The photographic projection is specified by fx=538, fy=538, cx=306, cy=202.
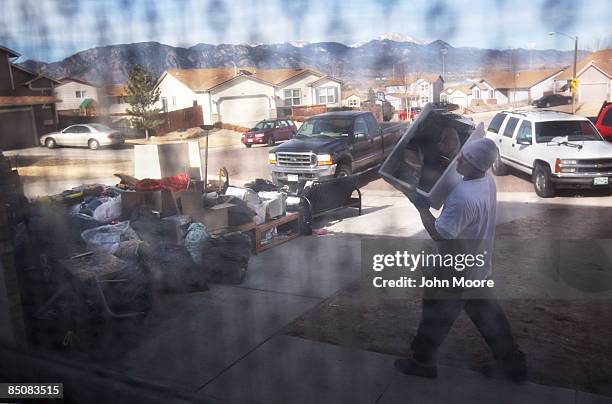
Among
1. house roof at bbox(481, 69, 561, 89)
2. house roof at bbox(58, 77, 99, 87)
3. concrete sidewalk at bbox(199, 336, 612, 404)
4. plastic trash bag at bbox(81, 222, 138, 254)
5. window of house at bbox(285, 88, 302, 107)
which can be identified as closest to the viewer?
house roof at bbox(481, 69, 561, 89)

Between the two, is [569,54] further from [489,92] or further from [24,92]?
[24,92]

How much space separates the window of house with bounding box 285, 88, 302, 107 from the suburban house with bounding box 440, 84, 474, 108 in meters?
0.71

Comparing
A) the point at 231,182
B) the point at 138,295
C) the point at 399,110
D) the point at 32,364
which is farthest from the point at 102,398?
the point at 231,182

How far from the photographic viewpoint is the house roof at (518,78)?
77.3 inches

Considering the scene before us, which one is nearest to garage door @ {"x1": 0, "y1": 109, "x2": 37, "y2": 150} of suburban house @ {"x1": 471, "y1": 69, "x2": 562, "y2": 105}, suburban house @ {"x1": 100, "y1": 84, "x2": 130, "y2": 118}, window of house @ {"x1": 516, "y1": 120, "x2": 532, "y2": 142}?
suburban house @ {"x1": 100, "y1": 84, "x2": 130, "y2": 118}

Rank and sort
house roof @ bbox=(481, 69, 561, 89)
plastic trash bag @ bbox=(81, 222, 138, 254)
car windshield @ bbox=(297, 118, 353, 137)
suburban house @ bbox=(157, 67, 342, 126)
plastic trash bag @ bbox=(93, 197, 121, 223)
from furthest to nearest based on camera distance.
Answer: plastic trash bag @ bbox=(93, 197, 121, 223)
plastic trash bag @ bbox=(81, 222, 138, 254)
car windshield @ bbox=(297, 118, 353, 137)
suburban house @ bbox=(157, 67, 342, 126)
house roof @ bbox=(481, 69, 561, 89)

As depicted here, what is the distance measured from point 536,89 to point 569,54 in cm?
20

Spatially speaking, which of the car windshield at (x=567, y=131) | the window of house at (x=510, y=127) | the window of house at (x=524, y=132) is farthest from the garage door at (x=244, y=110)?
the car windshield at (x=567, y=131)

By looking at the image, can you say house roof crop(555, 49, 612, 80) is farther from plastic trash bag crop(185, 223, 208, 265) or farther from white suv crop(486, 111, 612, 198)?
plastic trash bag crop(185, 223, 208, 265)

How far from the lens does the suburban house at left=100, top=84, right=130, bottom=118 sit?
3.01 metres

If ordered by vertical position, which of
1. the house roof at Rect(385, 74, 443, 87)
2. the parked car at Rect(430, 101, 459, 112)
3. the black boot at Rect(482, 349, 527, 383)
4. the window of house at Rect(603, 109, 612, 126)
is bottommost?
the black boot at Rect(482, 349, 527, 383)

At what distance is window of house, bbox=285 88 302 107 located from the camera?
2.59 meters

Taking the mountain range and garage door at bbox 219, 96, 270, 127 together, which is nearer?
the mountain range

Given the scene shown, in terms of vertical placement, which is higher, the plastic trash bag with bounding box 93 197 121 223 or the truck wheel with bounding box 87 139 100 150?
the truck wheel with bounding box 87 139 100 150
